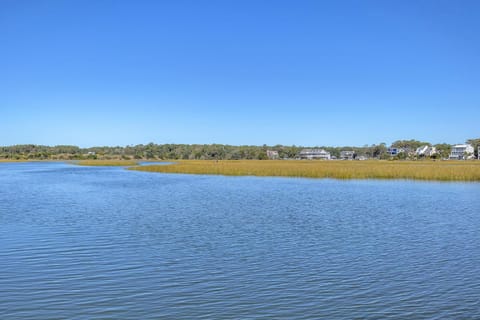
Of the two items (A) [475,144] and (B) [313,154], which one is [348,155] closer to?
(B) [313,154]

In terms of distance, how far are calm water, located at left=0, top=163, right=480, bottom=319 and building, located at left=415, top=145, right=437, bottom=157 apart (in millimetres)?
137027

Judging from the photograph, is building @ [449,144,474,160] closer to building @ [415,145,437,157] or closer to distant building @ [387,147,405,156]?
building @ [415,145,437,157]

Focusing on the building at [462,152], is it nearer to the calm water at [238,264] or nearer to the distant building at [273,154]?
the distant building at [273,154]

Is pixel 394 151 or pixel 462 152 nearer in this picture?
pixel 462 152

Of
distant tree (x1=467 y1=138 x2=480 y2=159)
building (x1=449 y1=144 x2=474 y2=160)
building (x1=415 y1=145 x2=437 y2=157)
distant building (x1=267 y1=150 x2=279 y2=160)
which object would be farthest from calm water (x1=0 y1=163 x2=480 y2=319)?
distant building (x1=267 y1=150 x2=279 y2=160)

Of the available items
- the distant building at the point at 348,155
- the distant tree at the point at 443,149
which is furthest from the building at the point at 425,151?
the distant building at the point at 348,155

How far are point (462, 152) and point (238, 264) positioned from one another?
5725 inches

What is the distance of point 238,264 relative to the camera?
10.4 metres

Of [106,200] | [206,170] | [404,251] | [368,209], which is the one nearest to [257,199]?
[368,209]

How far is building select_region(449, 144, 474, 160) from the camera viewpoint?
136500 mm

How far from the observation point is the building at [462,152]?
5374 inches

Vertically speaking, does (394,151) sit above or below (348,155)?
above

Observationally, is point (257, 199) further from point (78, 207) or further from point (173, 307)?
point (173, 307)

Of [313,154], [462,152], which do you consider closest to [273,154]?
[313,154]
